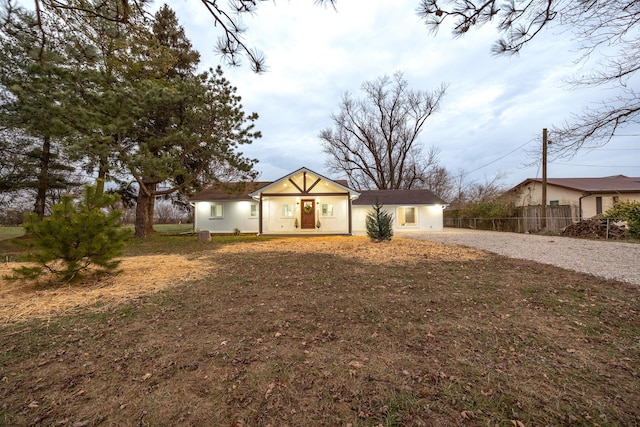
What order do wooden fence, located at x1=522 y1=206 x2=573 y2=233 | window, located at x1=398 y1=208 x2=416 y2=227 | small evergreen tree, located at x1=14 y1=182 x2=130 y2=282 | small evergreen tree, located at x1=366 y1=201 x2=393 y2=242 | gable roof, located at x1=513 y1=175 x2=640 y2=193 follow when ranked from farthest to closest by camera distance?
window, located at x1=398 y1=208 x2=416 y2=227
gable roof, located at x1=513 y1=175 x2=640 y2=193
wooden fence, located at x1=522 y1=206 x2=573 y2=233
small evergreen tree, located at x1=366 y1=201 x2=393 y2=242
small evergreen tree, located at x1=14 y1=182 x2=130 y2=282

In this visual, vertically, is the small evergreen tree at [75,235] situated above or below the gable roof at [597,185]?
below

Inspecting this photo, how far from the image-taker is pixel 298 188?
15.5 m

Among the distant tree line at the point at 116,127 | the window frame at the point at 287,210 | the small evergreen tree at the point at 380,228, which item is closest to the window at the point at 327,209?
the window frame at the point at 287,210

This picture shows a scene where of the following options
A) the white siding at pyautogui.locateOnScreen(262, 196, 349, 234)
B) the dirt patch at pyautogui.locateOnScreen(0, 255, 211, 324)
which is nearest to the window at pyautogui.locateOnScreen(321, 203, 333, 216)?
the white siding at pyautogui.locateOnScreen(262, 196, 349, 234)

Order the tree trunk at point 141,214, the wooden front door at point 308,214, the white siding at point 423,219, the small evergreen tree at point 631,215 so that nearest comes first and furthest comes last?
1. the small evergreen tree at point 631,215
2. the tree trunk at point 141,214
3. the wooden front door at point 308,214
4. the white siding at point 423,219

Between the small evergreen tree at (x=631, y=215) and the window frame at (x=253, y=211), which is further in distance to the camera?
the window frame at (x=253, y=211)

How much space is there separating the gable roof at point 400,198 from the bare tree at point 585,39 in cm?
1599

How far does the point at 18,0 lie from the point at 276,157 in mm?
56266

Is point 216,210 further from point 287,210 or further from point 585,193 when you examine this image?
point 585,193

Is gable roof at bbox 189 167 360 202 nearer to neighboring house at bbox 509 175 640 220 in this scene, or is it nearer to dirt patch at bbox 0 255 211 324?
dirt patch at bbox 0 255 211 324

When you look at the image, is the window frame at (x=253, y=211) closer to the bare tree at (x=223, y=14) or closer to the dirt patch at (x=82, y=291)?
the dirt patch at (x=82, y=291)

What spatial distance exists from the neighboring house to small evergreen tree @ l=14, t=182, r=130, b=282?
66.5 ft

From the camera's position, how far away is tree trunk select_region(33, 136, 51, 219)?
41.9ft

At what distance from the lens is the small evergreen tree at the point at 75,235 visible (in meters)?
4.32
